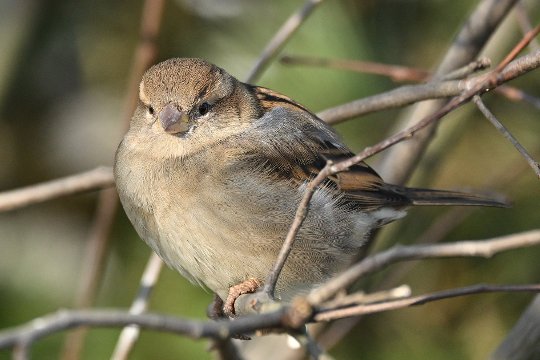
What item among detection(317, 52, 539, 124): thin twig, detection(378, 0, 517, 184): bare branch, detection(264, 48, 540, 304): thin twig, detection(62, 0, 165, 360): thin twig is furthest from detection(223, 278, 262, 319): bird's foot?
detection(264, 48, 540, 304): thin twig

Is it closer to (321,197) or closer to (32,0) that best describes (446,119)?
(321,197)

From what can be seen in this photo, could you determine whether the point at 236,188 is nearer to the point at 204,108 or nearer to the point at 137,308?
the point at 204,108

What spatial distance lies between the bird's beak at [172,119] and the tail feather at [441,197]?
3.51 feet

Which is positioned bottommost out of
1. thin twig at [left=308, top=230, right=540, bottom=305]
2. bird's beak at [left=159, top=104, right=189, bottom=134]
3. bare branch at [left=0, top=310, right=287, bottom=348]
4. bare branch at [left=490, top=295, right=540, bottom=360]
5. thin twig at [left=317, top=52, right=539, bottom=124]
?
bare branch at [left=0, top=310, right=287, bottom=348]

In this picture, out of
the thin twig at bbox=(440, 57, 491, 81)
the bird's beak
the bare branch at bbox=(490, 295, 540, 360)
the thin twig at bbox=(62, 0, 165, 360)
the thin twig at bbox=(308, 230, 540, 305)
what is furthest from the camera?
the thin twig at bbox=(62, 0, 165, 360)

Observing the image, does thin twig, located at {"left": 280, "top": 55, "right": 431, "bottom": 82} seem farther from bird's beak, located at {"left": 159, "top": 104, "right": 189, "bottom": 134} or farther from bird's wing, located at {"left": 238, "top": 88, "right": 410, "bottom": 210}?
bird's beak, located at {"left": 159, "top": 104, "right": 189, "bottom": 134}

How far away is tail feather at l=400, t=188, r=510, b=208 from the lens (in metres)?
4.00

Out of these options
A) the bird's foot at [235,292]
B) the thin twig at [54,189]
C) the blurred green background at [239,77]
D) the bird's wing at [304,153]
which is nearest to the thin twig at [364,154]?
the bird's foot at [235,292]

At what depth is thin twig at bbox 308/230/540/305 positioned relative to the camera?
1.71 m

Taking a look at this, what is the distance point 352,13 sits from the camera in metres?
5.35

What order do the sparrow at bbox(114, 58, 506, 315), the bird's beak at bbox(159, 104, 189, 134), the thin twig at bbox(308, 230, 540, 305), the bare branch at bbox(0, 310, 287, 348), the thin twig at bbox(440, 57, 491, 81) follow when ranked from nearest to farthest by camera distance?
the bare branch at bbox(0, 310, 287, 348), the thin twig at bbox(308, 230, 540, 305), the thin twig at bbox(440, 57, 491, 81), the sparrow at bbox(114, 58, 506, 315), the bird's beak at bbox(159, 104, 189, 134)

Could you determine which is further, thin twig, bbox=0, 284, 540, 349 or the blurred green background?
the blurred green background

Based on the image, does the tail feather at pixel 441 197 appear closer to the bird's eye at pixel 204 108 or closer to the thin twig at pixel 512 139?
the bird's eye at pixel 204 108

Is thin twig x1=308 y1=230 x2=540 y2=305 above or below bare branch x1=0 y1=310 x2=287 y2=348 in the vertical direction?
above
